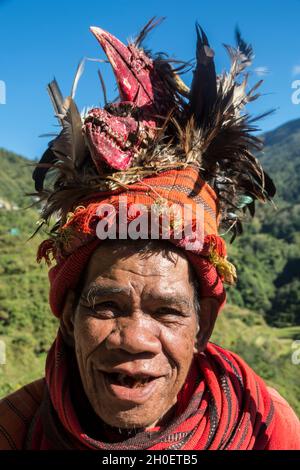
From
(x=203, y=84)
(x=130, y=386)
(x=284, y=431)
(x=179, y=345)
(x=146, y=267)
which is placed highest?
(x=203, y=84)

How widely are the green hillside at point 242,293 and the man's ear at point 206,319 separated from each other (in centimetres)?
68

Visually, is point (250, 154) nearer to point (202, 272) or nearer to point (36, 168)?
point (202, 272)

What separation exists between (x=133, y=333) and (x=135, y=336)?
14mm

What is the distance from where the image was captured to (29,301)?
16.8 metres

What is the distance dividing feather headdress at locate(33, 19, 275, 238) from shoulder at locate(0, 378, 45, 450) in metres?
0.80

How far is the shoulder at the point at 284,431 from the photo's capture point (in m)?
2.14

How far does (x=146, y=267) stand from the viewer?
A: 1.99 meters

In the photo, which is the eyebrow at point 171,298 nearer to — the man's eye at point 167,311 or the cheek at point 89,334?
the man's eye at point 167,311

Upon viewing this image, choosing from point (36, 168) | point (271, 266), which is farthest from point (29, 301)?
point (271, 266)

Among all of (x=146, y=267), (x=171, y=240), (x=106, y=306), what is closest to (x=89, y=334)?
(x=106, y=306)

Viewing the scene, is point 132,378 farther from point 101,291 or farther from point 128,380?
point 101,291

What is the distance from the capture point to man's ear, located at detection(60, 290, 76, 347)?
7.23 ft
